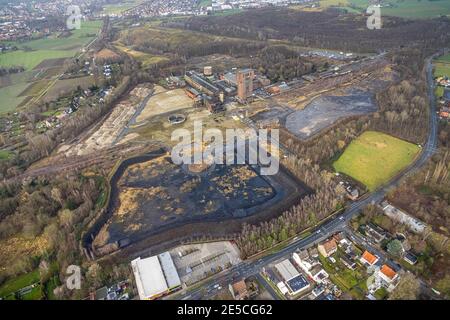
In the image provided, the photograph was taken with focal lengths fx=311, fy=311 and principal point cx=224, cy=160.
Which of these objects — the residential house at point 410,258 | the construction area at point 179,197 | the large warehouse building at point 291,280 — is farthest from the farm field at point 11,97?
the residential house at point 410,258

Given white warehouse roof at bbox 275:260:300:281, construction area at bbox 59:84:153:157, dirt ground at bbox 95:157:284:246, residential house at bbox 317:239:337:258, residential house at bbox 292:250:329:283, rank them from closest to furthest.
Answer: white warehouse roof at bbox 275:260:300:281 → residential house at bbox 292:250:329:283 → residential house at bbox 317:239:337:258 → dirt ground at bbox 95:157:284:246 → construction area at bbox 59:84:153:157

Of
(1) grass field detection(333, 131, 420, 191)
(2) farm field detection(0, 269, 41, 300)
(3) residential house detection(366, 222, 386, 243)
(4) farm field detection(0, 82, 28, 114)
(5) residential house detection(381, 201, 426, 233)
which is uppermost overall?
(4) farm field detection(0, 82, 28, 114)

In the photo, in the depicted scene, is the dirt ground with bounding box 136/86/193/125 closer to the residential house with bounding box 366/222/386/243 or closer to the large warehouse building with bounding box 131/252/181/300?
the large warehouse building with bounding box 131/252/181/300

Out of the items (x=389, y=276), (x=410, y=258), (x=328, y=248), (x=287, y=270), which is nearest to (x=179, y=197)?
(x=287, y=270)

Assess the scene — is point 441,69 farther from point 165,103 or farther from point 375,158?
point 165,103

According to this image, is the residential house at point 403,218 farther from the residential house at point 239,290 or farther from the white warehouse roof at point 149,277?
the white warehouse roof at point 149,277

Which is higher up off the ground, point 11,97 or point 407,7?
point 407,7

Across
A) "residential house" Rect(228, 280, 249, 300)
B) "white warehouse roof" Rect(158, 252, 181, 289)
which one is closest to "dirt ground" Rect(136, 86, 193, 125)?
"white warehouse roof" Rect(158, 252, 181, 289)
